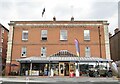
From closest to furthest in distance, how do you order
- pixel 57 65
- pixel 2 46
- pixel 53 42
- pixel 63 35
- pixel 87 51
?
pixel 57 65
pixel 87 51
pixel 53 42
pixel 63 35
pixel 2 46

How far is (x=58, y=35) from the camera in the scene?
3716 centimetres

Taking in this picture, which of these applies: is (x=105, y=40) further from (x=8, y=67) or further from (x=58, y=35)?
(x=8, y=67)

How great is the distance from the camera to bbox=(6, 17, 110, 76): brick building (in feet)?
115

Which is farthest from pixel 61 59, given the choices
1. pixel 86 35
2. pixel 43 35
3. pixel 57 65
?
pixel 86 35

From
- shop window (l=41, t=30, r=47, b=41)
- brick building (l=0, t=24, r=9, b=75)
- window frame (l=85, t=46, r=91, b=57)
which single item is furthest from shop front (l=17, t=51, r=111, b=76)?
brick building (l=0, t=24, r=9, b=75)

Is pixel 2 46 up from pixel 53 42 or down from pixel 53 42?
down

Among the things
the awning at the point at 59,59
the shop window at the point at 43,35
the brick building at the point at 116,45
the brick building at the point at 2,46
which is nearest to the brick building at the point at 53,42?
the shop window at the point at 43,35

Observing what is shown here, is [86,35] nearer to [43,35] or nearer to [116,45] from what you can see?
[43,35]

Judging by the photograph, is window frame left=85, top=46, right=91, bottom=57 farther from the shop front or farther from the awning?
the awning

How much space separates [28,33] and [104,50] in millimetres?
13738

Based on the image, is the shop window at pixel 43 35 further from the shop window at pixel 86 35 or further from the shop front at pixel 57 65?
the shop window at pixel 86 35

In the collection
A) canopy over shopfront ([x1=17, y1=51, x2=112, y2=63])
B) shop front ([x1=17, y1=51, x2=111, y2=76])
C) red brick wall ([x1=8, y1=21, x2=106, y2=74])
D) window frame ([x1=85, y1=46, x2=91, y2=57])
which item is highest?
red brick wall ([x1=8, y1=21, x2=106, y2=74])

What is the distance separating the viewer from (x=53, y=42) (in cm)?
3684

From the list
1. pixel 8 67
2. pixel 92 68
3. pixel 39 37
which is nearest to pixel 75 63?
pixel 92 68
